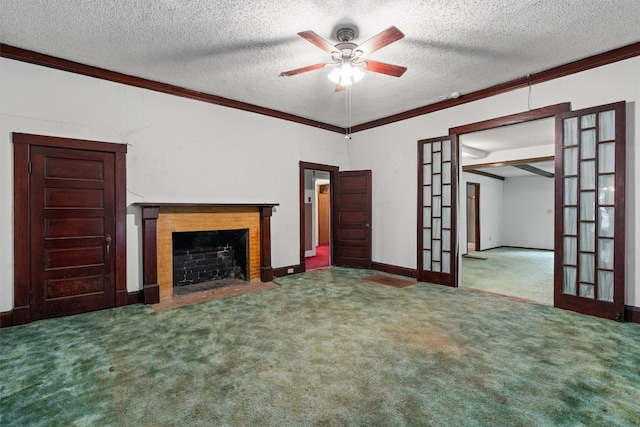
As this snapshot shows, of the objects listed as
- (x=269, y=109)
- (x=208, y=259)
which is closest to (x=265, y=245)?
(x=208, y=259)

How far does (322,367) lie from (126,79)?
4.16 m

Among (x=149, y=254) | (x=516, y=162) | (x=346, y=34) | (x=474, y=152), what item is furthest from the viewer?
(x=474, y=152)

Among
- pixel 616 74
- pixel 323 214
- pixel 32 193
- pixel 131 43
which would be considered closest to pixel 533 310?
pixel 616 74

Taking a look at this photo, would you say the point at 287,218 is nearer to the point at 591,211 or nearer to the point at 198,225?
the point at 198,225

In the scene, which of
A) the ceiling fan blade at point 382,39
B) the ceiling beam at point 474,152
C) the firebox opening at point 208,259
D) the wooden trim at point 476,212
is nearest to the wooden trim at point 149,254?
the firebox opening at point 208,259

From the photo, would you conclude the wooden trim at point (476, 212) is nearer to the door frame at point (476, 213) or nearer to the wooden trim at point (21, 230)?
the door frame at point (476, 213)

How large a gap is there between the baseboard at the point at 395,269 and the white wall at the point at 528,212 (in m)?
6.93

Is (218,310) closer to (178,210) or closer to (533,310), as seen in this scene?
(178,210)

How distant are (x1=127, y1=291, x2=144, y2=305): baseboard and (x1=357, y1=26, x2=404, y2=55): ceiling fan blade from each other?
3930 mm

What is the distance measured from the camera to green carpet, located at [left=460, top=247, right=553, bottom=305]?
451cm

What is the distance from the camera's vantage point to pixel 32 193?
330cm

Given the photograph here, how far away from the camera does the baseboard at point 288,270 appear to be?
17.5ft

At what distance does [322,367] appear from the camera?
234 cm

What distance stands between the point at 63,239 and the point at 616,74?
653 centimetres
